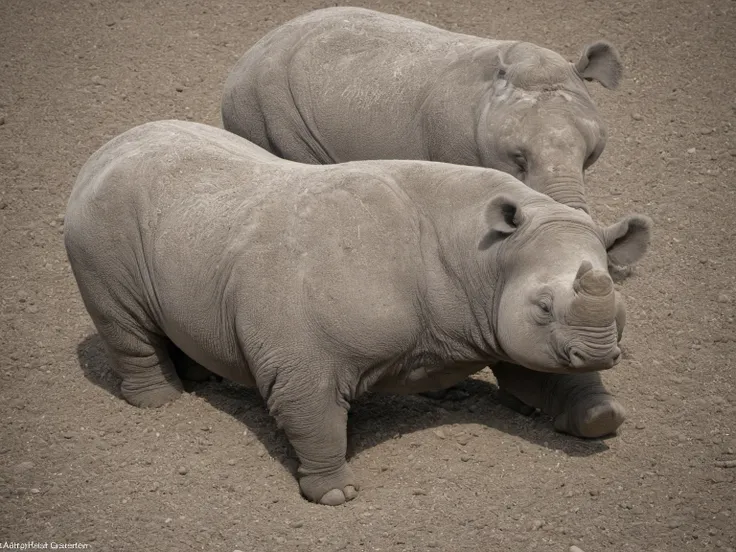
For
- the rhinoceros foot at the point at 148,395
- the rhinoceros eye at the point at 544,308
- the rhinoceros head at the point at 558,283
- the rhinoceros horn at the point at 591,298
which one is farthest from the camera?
the rhinoceros foot at the point at 148,395

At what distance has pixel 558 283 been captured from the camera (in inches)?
260

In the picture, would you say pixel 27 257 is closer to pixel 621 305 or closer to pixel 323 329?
pixel 323 329

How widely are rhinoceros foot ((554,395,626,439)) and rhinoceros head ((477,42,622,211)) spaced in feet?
4.97

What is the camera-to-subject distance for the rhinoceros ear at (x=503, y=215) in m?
6.85

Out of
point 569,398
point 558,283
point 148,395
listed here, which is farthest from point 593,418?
point 148,395

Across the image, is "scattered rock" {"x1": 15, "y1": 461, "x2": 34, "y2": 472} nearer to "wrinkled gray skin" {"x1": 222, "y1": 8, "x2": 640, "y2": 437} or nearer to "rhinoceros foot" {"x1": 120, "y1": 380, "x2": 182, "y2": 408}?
"rhinoceros foot" {"x1": 120, "y1": 380, "x2": 182, "y2": 408}

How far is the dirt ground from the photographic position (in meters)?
7.10

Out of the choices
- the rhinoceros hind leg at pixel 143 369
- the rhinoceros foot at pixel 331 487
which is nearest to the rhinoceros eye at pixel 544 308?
the rhinoceros foot at pixel 331 487

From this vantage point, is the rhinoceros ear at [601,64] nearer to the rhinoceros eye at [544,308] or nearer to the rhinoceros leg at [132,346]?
the rhinoceros eye at [544,308]

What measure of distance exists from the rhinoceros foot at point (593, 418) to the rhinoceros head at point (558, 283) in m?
0.75

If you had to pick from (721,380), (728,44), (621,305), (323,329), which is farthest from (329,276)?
(728,44)

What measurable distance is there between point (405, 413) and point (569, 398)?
125 cm

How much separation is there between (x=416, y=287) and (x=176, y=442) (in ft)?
7.05

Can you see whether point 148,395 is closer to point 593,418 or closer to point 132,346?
point 132,346
